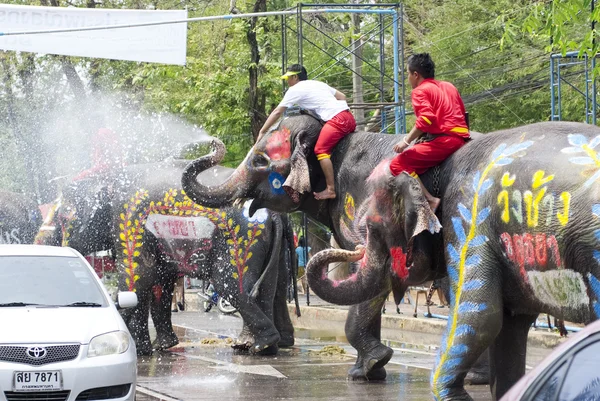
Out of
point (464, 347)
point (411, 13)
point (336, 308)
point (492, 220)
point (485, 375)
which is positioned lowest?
point (336, 308)

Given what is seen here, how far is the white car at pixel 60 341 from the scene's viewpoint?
800 centimetres

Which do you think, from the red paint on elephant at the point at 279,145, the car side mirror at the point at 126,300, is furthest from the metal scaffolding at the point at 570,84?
the car side mirror at the point at 126,300

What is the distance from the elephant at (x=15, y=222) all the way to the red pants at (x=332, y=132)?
1217cm

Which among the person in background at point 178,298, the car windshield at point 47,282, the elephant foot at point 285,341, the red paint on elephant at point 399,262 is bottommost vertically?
the person in background at point 178,298

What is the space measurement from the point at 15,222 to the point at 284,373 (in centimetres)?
1134

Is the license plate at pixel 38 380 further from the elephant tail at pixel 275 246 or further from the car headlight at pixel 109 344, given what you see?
the elephant tail at pixel 275 246

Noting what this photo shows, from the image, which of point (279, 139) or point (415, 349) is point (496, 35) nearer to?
point (415, 349)

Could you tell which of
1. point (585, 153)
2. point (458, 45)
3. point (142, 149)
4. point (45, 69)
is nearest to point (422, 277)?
point (585, 153)

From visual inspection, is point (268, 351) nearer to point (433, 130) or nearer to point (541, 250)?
point (433, 130)

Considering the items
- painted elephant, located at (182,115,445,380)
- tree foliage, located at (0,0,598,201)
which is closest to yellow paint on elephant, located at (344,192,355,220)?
painted elephant, located at (182,115,445,380)

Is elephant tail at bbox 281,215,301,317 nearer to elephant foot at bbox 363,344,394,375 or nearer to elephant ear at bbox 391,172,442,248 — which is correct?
elephant foot at bbox 363,344,394,375

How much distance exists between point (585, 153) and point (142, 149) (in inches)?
385

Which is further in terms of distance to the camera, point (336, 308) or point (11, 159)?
point (11, 159)

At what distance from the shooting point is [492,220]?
7.73 m
